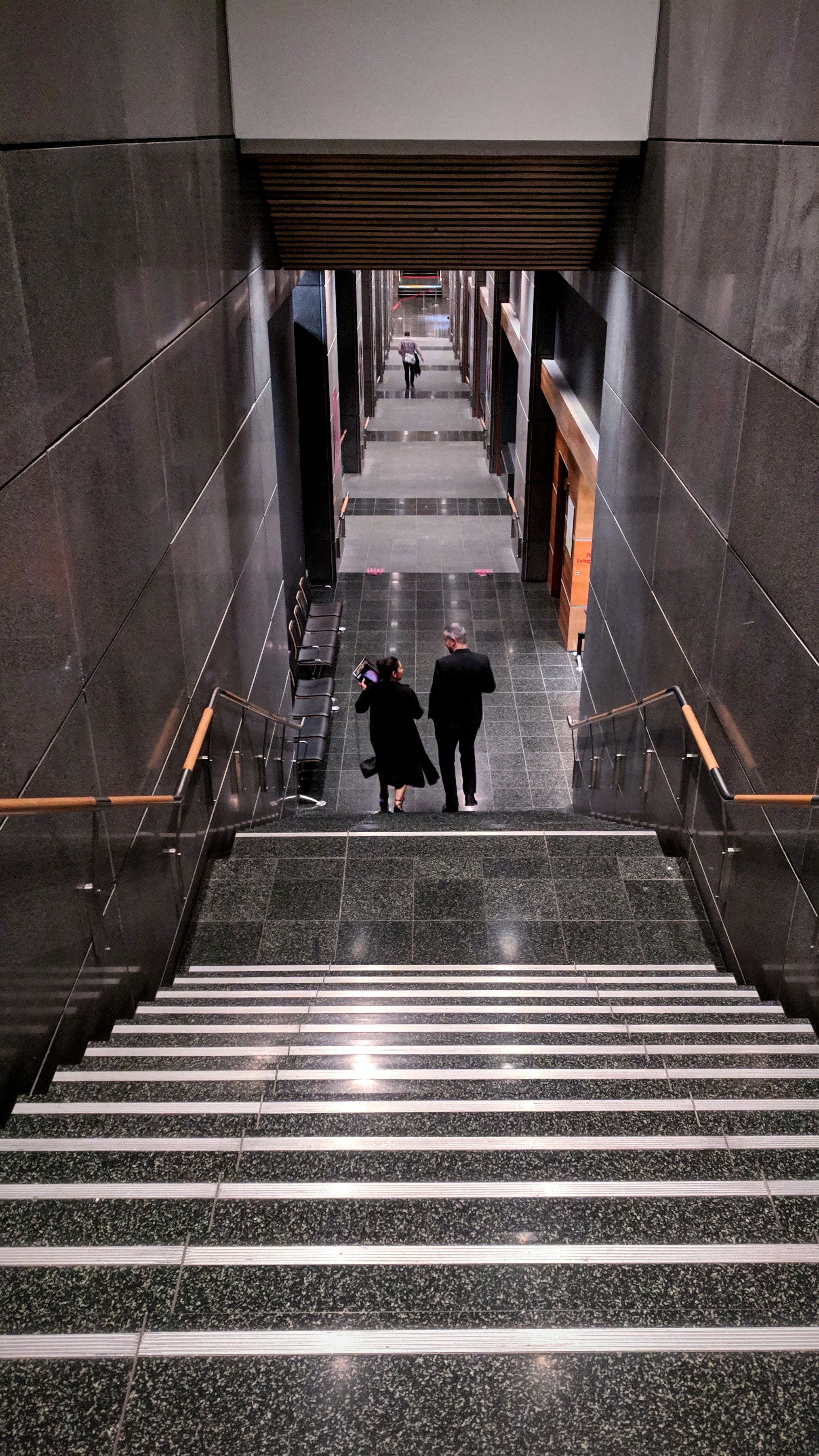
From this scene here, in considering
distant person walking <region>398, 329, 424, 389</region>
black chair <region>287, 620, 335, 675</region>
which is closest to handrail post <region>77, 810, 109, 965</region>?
black chair <region>287, 620, 335, 675</region>

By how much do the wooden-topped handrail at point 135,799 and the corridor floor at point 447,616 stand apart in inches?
139

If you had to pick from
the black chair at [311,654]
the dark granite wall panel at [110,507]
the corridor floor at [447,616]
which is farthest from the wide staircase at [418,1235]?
the black chair at [311,654]

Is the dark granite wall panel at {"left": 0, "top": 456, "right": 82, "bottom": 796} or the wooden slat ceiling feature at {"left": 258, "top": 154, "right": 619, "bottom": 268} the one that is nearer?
the dark granite wall panel at {"left": 0, "top": 456, "right": 82, "bottom": 796}

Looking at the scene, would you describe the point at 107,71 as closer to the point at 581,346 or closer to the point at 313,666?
the point at 313,666

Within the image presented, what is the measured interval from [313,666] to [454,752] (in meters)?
3.99

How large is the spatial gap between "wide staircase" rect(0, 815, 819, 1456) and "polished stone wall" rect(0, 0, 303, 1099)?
0.54 metres

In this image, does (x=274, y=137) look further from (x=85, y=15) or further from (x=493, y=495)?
(x=493, y=495)

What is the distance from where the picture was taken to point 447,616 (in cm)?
1339

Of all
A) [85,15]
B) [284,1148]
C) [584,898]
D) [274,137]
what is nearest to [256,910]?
[584,898]

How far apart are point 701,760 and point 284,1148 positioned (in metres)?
3.33

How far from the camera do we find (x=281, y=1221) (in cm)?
238

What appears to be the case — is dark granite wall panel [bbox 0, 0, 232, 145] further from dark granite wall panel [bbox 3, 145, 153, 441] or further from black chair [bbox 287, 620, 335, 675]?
black chair [bbox 287, 620, 335, 675]

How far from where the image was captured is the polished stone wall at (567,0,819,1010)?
149 inches

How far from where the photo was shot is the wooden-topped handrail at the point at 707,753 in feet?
12.0
